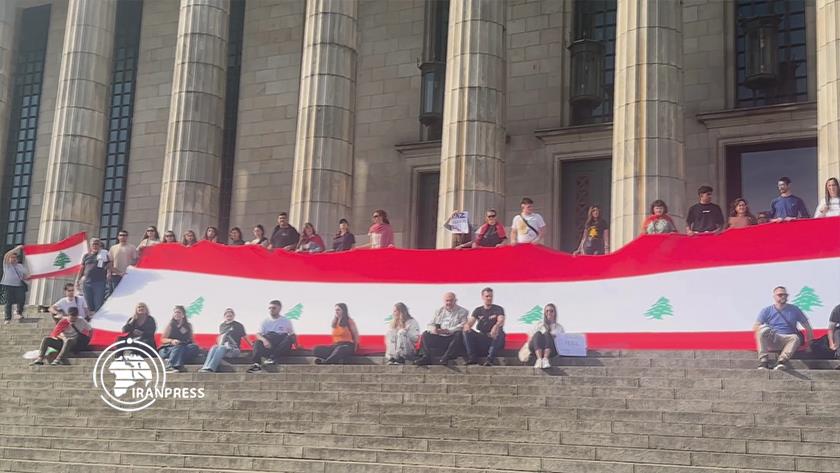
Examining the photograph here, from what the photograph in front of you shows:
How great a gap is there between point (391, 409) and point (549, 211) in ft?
47.7

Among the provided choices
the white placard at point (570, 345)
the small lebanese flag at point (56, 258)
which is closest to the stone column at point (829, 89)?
the white placard at point (570, 345)

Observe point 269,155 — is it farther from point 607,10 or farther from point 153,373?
point 153,373

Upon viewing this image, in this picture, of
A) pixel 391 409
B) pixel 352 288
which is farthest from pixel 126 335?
pixel 391 409

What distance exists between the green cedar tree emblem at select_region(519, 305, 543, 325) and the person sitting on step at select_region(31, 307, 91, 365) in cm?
932

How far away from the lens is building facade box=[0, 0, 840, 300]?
895 inches

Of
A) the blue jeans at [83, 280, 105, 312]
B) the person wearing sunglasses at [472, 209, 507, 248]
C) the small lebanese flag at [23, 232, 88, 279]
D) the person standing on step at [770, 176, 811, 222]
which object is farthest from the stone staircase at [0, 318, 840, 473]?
the small lebanese flag at [23, 232, 88, 279]

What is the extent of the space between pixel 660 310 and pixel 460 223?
5.61 metres

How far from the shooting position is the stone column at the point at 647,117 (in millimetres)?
21734

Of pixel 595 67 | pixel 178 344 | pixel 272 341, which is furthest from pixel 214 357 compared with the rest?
pixel 595 67

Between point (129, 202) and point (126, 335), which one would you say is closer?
point (126, 335)

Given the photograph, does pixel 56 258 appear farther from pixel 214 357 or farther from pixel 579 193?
pixel 579 193

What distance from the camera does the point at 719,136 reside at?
90.1 ft

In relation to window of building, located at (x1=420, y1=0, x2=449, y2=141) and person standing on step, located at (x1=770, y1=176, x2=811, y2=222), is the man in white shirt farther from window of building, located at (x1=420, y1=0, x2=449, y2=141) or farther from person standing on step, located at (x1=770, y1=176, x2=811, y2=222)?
window of building, located at (x1=420, y1=0, x2=449, y2=141)

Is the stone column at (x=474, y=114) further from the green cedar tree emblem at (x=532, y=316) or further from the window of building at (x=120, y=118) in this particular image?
the window of building at (x=120, y=118)
